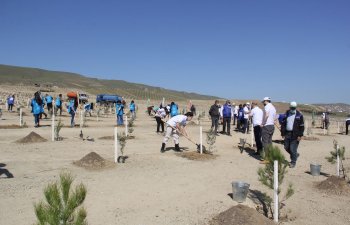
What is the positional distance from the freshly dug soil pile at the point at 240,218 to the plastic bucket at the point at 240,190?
119 cm

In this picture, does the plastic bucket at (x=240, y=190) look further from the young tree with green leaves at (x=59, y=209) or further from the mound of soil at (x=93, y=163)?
the young tree with green leaves at (x=59, y=209)

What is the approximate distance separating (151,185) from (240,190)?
2.27 metres

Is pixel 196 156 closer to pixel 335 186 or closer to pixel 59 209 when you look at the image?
pixel 335 186

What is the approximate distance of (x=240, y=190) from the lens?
7.79 metres

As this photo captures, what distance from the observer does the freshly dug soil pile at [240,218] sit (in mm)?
6277

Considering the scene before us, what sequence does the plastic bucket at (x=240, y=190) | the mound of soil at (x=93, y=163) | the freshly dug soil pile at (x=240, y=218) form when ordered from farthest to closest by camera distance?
the mound of soil at (x=93, y=163), the plastic bucket at (x=240, y=190), the freshly dug soil pile at (x=240, y=218)

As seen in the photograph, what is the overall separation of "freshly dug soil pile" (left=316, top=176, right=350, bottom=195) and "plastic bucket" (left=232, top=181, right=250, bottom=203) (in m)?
2.52

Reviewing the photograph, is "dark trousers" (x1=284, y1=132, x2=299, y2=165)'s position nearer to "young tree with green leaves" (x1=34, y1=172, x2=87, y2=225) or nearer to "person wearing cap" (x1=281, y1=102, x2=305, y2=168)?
"person wearing cap" (x1=281, y1=102, x2=305, y2=168)

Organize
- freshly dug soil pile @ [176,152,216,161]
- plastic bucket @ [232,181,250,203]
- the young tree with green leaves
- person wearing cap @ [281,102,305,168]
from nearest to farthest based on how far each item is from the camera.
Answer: the young tree with green leaves < plastic bucket @ [232,181,250,203] < person wearing cap @ [281,102,305,168] < freshly dug soil pile @ [176,152,216,161]

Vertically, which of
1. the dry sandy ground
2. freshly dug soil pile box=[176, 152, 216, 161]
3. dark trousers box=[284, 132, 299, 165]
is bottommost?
the dry sandy ground

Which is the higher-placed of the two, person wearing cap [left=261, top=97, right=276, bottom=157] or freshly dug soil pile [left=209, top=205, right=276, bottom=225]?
person wearing cap [left=261, top=97, right=276, bottom=157]

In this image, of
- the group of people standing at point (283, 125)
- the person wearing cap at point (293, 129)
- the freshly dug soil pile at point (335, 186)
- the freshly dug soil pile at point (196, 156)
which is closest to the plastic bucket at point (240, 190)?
the group of people standing at point (283, 125)

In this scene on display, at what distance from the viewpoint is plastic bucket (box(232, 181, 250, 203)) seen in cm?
778

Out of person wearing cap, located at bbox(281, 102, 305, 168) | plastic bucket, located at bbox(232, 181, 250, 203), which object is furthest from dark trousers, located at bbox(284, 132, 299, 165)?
plastic bucket, located at bbox(232, 181, 250, 203)
